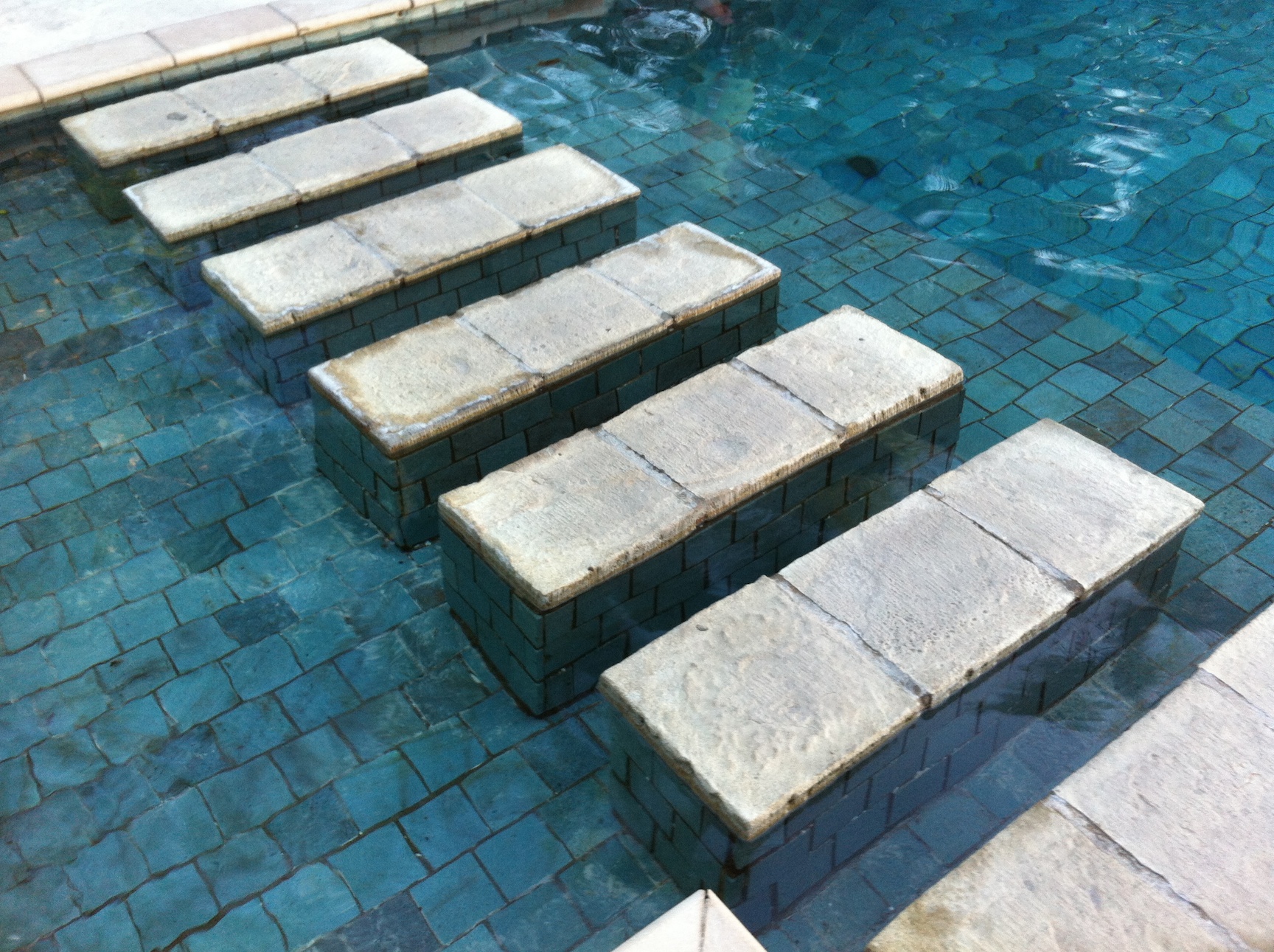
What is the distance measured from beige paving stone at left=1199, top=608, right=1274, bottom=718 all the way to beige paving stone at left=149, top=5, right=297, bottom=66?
254 inches

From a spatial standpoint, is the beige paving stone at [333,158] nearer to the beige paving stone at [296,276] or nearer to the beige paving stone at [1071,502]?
the beige paving stone at [296,276]

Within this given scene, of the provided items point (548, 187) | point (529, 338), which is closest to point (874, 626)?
point (529, 338)

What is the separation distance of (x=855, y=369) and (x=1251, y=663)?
5.35ft

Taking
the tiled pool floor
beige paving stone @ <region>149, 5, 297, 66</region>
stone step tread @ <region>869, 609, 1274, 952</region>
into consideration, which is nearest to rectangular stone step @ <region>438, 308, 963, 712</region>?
the tiled pool floor

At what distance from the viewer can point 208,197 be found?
5.45 metres

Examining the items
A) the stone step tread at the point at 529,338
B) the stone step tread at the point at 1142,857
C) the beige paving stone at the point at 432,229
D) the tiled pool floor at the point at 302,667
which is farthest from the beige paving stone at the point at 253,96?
the stone step tread at the point at 1142,857

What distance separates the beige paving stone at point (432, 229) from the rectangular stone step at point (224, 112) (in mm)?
1394

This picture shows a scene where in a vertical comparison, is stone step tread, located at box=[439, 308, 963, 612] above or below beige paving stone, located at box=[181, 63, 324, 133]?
below

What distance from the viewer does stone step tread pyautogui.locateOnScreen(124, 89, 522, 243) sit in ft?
17.6

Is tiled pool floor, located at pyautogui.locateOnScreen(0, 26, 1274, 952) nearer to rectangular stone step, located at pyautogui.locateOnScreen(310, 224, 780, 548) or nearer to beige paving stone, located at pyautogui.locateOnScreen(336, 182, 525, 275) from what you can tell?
rectangular stone step, located at pyautogui.locateOnScreen(310, 224, 780, 548)

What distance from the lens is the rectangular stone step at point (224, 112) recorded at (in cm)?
604

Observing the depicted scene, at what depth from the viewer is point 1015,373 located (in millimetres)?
5238

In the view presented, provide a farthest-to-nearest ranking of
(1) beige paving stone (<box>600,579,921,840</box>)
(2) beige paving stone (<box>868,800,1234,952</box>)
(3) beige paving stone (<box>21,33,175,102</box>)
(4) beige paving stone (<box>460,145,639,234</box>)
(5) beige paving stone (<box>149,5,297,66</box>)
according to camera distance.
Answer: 1. (5) beige paving stone (<box>149,5,297,66</box>)
2. (3) beige paving stone (<box>21,33,175,102</box>)
3. (4) beige paving stone (<box>460,145,639,234</box>)
4. (1) beige paving stone (<box>600,579,921,840</box>)
5. (2) beige paving stone (<box>868,800,1234,952</box>)

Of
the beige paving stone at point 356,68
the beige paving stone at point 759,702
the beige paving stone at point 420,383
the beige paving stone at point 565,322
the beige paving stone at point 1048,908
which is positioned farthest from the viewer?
the beige paving stone at point 356,68
